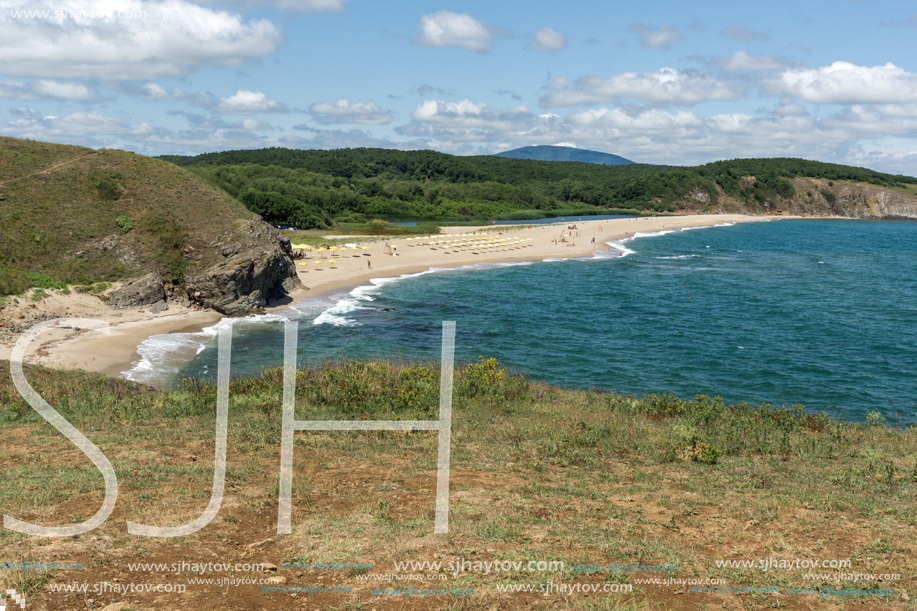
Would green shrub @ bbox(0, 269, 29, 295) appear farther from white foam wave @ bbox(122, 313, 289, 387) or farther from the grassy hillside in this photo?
white foam wave @ bbox(122, 313, 289, 387)

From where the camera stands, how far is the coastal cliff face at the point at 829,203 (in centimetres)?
17325

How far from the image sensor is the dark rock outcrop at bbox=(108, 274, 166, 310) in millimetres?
33656

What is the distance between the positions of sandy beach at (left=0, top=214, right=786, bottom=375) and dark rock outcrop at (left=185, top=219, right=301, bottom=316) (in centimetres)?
114

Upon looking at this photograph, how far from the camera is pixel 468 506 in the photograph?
9.48m

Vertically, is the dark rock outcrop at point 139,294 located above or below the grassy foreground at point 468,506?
above

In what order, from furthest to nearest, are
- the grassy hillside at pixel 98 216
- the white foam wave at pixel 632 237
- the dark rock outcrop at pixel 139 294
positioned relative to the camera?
the white foam wave at pixel 632 237 → the grassy hillside at pixel 98 216 → the dark rock outcrop at pixel 139 294

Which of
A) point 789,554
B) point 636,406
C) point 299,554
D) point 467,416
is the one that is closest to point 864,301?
point 636,406

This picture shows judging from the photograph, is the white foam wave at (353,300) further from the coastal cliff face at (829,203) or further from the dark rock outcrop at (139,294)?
the coastal cliff face at (829,203)

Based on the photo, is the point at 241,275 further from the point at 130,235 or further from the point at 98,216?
the point at 98,216

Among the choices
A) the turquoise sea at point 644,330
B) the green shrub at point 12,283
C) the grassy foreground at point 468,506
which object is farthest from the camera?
the green shrub at point 12,283

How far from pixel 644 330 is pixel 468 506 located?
29.5m

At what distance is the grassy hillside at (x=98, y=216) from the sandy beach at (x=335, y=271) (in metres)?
3.06
